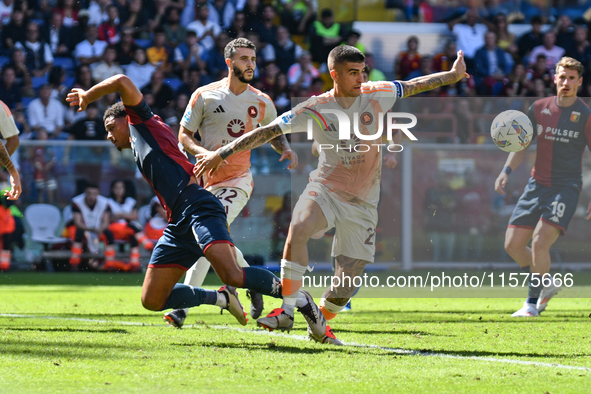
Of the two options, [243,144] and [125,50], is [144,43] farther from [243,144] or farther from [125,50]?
[243,144]

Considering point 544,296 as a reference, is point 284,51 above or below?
above

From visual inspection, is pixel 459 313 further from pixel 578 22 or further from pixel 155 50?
pixel 578 22

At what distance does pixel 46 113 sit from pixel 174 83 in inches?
98.1

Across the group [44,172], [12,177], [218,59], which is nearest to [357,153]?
[12,177]

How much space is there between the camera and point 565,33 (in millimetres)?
16781

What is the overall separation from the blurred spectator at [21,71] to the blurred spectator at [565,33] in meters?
11.0

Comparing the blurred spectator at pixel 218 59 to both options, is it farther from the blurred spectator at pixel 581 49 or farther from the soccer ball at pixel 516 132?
the soccer ball at pixel 516 132

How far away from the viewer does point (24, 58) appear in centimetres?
1515

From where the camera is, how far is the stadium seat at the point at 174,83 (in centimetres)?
1493

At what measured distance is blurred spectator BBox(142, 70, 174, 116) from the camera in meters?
14.4

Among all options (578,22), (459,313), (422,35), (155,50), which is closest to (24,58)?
(155,50)

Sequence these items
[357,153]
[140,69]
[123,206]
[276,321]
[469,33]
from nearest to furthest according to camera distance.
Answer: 1. [276,321]
2. [357,153]
3. [123,206]
4. [140,69]
5. [469,33]

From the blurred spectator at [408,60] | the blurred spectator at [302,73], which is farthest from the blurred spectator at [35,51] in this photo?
the blurred spectator at [408,60]

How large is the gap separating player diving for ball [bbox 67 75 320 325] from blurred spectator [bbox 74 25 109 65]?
10.1 m
